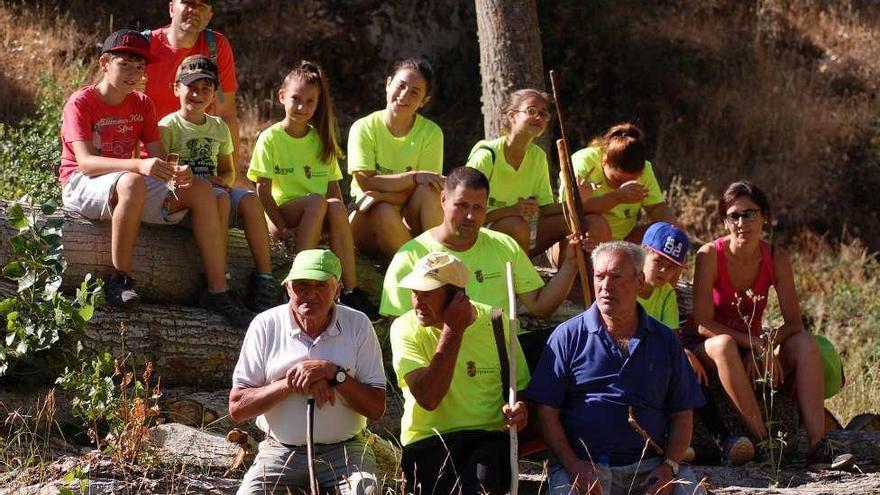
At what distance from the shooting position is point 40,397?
264 inches

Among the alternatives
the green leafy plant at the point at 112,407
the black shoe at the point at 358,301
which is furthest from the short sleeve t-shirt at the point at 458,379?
the black shoe at the point at 358,301

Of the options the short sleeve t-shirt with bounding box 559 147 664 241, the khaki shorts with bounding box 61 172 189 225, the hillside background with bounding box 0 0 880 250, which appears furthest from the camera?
the hillside background with bounding box 0 0 880 250

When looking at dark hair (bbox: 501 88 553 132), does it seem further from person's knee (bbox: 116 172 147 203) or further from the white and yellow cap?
the white and yellow cap

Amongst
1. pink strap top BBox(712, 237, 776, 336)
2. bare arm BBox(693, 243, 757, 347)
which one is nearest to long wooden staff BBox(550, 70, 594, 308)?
bare arm BBox(693, 243, 757, 347)

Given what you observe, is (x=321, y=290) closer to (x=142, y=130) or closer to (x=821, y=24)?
(x=142, y=130)

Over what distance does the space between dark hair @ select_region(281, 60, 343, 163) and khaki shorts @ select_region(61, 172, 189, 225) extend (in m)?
1.12

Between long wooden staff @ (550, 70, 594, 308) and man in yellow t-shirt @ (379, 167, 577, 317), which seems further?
long wooden staff @ (550, 70, 594, 308)

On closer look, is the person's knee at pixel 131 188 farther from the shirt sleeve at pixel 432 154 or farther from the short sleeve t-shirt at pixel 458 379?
the shirt sleeve at pixel 432 154

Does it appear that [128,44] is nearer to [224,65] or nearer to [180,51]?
[180,51]

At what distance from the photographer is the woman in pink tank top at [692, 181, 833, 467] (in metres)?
7.12

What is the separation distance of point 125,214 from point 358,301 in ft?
4.67

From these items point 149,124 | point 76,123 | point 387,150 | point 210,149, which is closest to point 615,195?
point 387,150

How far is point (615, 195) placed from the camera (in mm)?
8094

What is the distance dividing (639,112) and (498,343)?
8.80 meters
